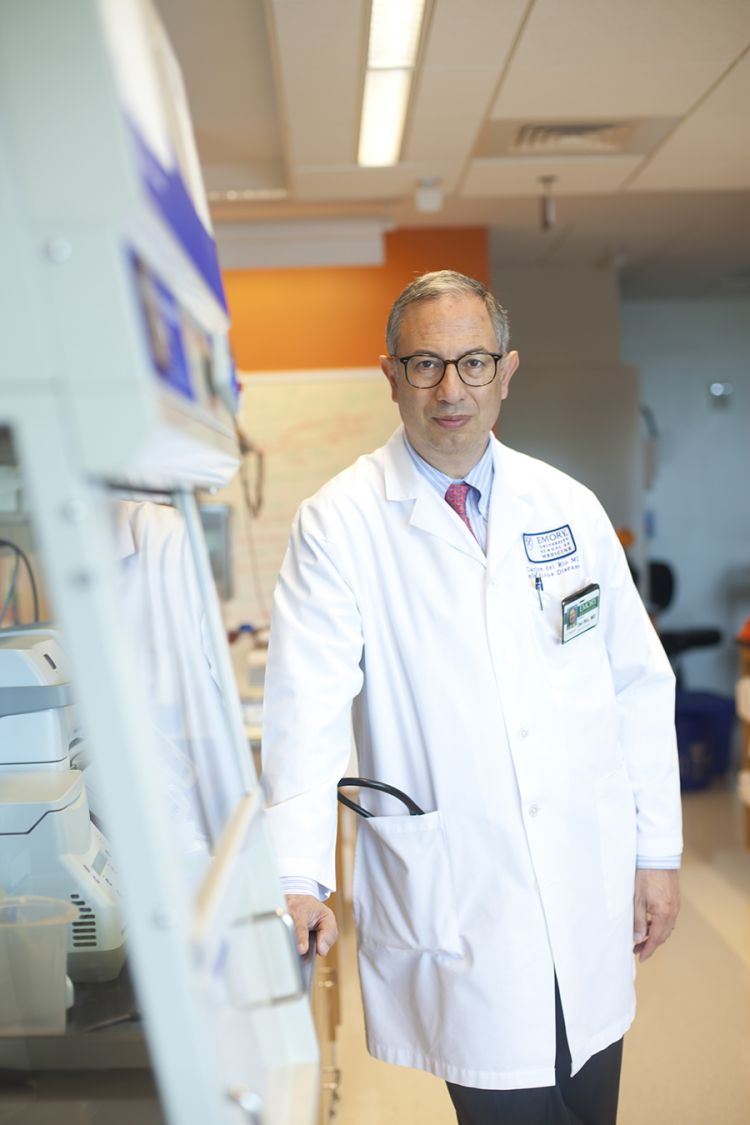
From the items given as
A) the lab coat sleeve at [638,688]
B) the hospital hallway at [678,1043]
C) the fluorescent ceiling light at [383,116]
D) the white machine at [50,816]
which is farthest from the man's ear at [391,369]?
the hospital hallway at [678,1043]

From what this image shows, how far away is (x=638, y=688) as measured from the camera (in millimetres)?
1840

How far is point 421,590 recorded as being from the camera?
1.63 meters

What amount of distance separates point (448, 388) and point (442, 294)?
0.16 m

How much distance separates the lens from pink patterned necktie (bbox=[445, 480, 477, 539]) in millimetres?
1741

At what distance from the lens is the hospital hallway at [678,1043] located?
2.54m

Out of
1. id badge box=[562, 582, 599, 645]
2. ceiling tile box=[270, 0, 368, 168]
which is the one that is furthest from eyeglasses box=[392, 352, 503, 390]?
ceiling tile box=[270, 0, 368, 168]

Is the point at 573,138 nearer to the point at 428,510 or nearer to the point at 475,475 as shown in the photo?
the point at 475,475

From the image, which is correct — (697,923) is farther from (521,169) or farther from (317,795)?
(521,169)

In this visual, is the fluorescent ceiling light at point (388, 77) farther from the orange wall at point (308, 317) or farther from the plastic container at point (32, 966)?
the plastic container at point (32, 966)

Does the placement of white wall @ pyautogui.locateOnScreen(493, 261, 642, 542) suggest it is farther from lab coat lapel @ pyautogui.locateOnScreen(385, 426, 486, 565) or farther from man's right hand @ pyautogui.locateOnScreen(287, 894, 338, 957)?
man's right hand @ pyautogui.locateOnScreen(287, 894, 338, 957)

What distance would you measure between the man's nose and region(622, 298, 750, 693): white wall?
572 cm

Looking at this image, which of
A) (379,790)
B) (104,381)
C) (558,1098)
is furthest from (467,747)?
(104,381)

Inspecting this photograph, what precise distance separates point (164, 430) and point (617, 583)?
4.37ft

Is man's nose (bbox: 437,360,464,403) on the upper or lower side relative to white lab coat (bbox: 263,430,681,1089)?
upper
